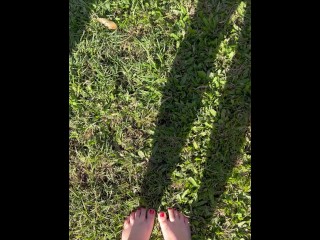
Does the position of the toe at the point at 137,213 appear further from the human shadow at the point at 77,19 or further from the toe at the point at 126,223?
the human shadow at the point at 77,19

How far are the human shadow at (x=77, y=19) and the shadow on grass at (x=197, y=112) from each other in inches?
35.5

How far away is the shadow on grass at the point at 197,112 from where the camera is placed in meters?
3.47

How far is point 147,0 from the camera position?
3.63 m

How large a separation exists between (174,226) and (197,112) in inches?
39.2

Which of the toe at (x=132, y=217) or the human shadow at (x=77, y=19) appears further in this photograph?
the human shadow at (x=77, y=19)

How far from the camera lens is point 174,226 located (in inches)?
134

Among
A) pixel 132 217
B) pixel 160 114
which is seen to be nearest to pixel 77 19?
pixel 160 114

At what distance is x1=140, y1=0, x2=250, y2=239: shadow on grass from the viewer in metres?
3.47

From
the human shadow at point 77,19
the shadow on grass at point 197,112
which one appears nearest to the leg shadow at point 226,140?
the shadow on grass at point 197,112

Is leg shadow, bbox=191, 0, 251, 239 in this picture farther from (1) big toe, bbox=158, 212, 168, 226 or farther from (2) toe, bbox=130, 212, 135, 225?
(2) toe, bbox=130, 212, 135, 225

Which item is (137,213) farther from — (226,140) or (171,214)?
(226,140)

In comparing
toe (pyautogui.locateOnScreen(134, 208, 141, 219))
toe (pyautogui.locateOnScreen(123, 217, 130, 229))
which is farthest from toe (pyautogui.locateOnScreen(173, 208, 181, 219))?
toe (pyautogui.locateOnScreen(123, 217, 130, 229))

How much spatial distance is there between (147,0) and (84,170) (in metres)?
1.62
